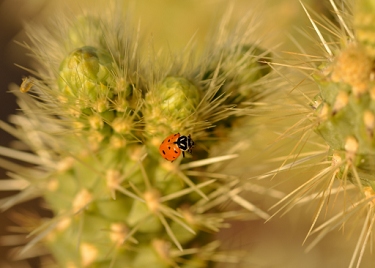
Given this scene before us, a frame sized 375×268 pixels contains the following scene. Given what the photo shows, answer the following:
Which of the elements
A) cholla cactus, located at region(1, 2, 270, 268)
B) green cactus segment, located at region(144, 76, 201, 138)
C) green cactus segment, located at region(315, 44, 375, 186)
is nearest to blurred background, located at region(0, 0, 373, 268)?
cholla cactus, located at region(1, 2, 270, 268)

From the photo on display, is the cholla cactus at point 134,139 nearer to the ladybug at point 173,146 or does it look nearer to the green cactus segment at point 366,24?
the ladybug at point 173,146

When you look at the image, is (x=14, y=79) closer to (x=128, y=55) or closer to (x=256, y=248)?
(x=256, y=248)

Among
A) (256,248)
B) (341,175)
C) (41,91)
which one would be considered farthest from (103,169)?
(256,248)

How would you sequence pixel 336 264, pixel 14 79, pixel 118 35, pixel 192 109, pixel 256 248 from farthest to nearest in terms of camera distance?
pixel 14 79 → pixel 256 248 → pixel 336 264 → pixel 118 35 → pixel 192 109

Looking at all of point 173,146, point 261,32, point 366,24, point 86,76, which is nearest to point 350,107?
point 366,24

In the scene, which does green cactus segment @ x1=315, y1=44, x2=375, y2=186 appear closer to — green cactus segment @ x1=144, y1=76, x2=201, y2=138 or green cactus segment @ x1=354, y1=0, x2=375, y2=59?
green cactus segment @ x1=354, y1=0, x2=375, y2=59

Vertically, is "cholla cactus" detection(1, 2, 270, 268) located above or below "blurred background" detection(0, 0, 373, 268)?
above
